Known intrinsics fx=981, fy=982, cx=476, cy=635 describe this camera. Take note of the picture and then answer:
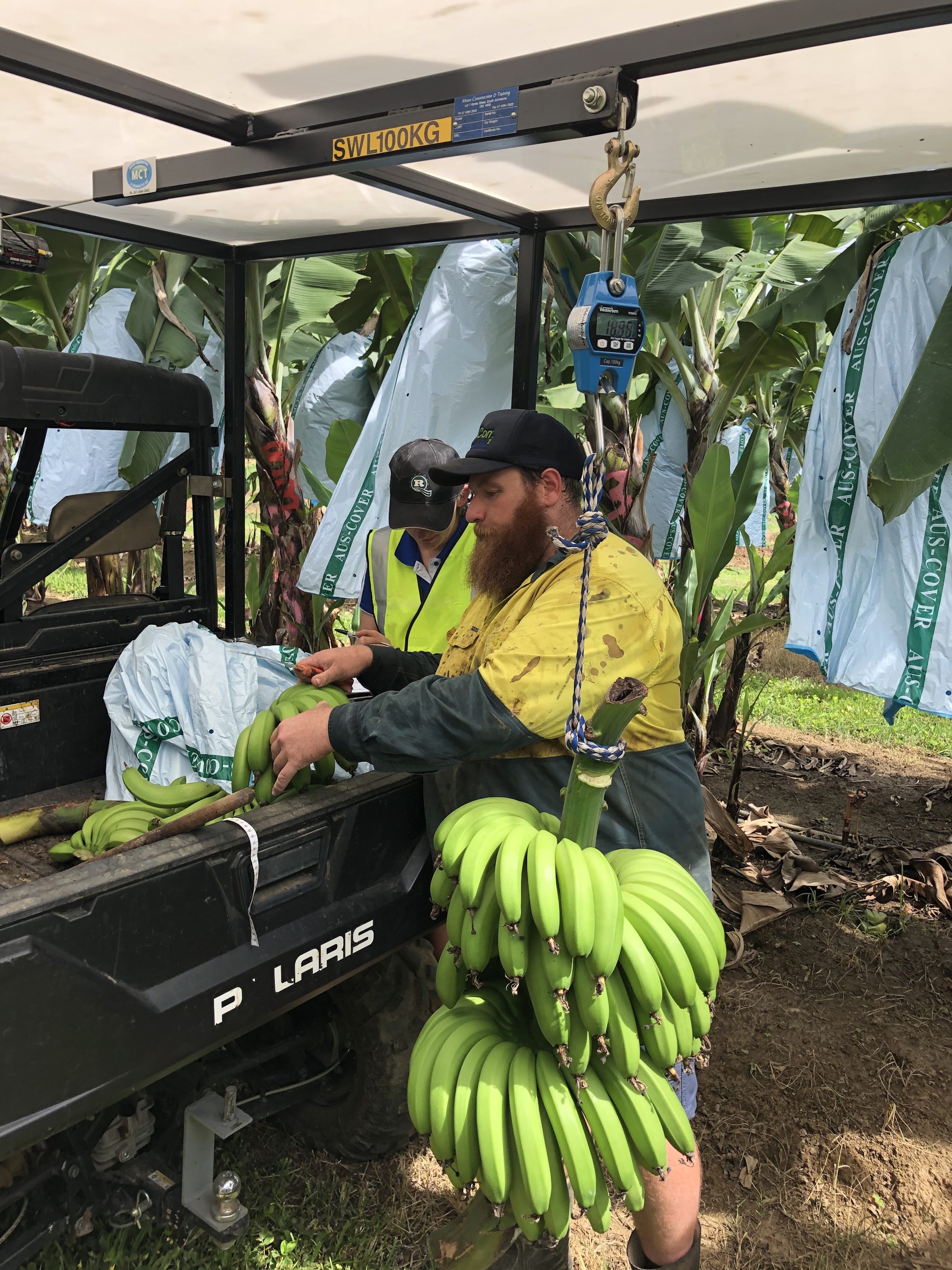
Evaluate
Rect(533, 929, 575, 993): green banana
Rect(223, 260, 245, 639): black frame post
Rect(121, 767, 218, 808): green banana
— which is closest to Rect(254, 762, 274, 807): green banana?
Rect(121, 767, 218, 808): green banana

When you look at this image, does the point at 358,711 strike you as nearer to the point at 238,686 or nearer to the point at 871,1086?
the point at 238,686

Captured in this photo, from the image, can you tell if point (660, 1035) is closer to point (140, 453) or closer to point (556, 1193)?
point (556, 1193)

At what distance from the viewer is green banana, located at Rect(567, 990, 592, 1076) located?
1.82 meters

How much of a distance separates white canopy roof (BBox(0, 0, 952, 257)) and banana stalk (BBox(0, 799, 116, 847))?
201 cm

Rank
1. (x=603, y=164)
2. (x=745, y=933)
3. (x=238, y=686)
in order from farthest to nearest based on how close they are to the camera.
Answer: (x=745, y=933) → (x=238, y=686) → (x=603, y=164)

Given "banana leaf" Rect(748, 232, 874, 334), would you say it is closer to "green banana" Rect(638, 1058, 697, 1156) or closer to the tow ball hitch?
"green banana" Rect(638, 1058, 697, 1156)

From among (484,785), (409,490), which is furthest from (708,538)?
(484,785)

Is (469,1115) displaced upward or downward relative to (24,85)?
downward

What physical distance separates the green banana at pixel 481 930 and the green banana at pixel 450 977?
0.15m

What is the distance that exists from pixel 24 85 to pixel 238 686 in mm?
1938

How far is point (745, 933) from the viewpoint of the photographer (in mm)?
4559

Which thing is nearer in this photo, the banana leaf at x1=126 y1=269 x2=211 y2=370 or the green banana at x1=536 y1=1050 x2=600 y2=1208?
the green banana at x1=536 y1=1050 x2=600 y2=1208

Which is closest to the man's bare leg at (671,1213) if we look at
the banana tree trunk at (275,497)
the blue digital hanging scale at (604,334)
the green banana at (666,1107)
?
the green banana at (666,1107)

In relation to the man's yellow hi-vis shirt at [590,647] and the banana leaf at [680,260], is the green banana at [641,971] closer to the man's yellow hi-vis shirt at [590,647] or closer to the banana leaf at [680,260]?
the man's yellow hi-vis shirt at [590,647]
